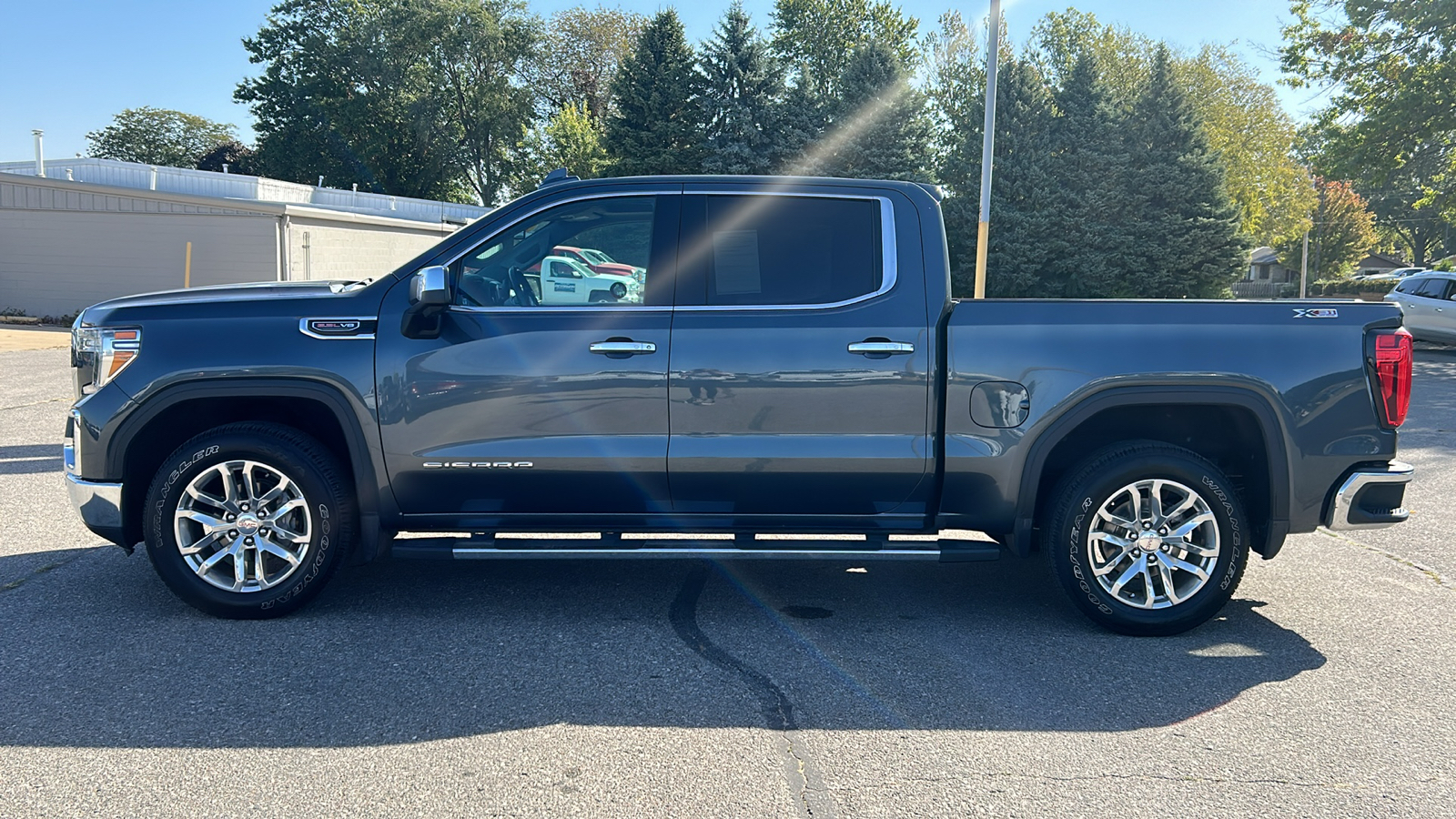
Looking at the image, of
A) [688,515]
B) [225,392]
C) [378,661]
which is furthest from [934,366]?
[225,392]

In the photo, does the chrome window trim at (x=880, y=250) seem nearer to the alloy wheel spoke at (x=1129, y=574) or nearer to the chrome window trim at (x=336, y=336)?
the chrome window trim at (x=336, y=336)

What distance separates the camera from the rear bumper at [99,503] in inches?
183

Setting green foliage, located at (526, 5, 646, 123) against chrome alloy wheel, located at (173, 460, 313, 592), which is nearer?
chrome alloy wheel, located at (173, 460, 313, 592)

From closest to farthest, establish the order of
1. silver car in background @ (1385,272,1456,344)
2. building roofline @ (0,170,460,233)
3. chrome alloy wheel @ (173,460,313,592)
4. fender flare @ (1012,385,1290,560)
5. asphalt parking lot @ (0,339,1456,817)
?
asphalt parking lot @ (0,339,1456,817)
fender flare @ (1012,385,1290,560)
chrome alloy wheel @ (173,460,313,592)
silver car in background @ (1385,272,1456,344)
building roofline @ (0,170,460,233)

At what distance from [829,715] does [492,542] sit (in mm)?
1755

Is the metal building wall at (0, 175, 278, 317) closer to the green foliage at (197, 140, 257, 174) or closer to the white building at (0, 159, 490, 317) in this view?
the white building at (0, 159, 490, 317)

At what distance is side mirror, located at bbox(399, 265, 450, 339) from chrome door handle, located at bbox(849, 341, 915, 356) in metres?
1.76

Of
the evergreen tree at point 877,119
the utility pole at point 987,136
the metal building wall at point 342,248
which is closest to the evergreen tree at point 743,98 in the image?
the evergreen tree at point 877,119

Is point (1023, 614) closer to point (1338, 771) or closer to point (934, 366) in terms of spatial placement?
point (934, 366)

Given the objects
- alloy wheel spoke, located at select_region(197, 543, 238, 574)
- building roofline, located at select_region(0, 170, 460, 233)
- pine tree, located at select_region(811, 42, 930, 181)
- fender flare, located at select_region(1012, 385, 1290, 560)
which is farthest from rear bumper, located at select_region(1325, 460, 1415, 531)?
pine tree, located at select_region(811, 42, 930, 181)

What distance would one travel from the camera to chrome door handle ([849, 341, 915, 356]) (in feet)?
14.9

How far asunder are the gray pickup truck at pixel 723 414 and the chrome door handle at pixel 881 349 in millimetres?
14

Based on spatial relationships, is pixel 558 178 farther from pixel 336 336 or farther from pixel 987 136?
pixel 987 136

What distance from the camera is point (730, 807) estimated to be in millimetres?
3143
